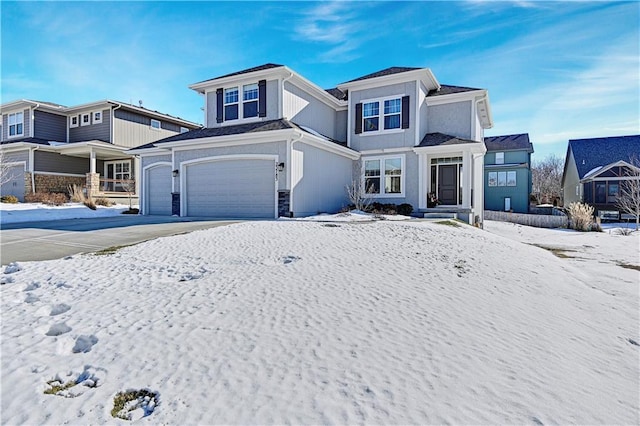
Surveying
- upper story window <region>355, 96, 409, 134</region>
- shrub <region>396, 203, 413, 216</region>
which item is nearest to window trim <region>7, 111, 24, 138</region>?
upper story window <region>355, 96, 409, 134</region>

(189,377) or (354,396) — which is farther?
(189,377)

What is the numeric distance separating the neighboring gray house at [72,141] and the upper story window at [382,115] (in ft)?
46.2

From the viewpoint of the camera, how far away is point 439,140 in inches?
577

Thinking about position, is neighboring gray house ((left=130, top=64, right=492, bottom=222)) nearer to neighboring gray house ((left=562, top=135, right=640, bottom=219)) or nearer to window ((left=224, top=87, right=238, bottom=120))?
window ((left=224, top=87, right=238, bottom=120))

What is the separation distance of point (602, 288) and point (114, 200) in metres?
23.2

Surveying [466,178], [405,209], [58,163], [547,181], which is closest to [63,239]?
[405,209]

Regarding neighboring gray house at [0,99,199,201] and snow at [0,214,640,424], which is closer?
snow at [0,214,640,424]

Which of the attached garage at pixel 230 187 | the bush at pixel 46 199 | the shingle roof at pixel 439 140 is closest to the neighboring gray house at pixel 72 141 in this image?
the bush at pixel 46 199

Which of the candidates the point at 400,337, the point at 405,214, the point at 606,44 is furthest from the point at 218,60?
the point at 400,337

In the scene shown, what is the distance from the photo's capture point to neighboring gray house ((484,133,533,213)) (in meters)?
27.5

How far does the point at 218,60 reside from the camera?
14977mm

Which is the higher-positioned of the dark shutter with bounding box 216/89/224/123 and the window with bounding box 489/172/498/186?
the dark shutter with bounding box 216/89/224/123

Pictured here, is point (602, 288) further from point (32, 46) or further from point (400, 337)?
point (32, 46)

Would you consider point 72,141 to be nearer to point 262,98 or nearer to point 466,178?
point 262,98
